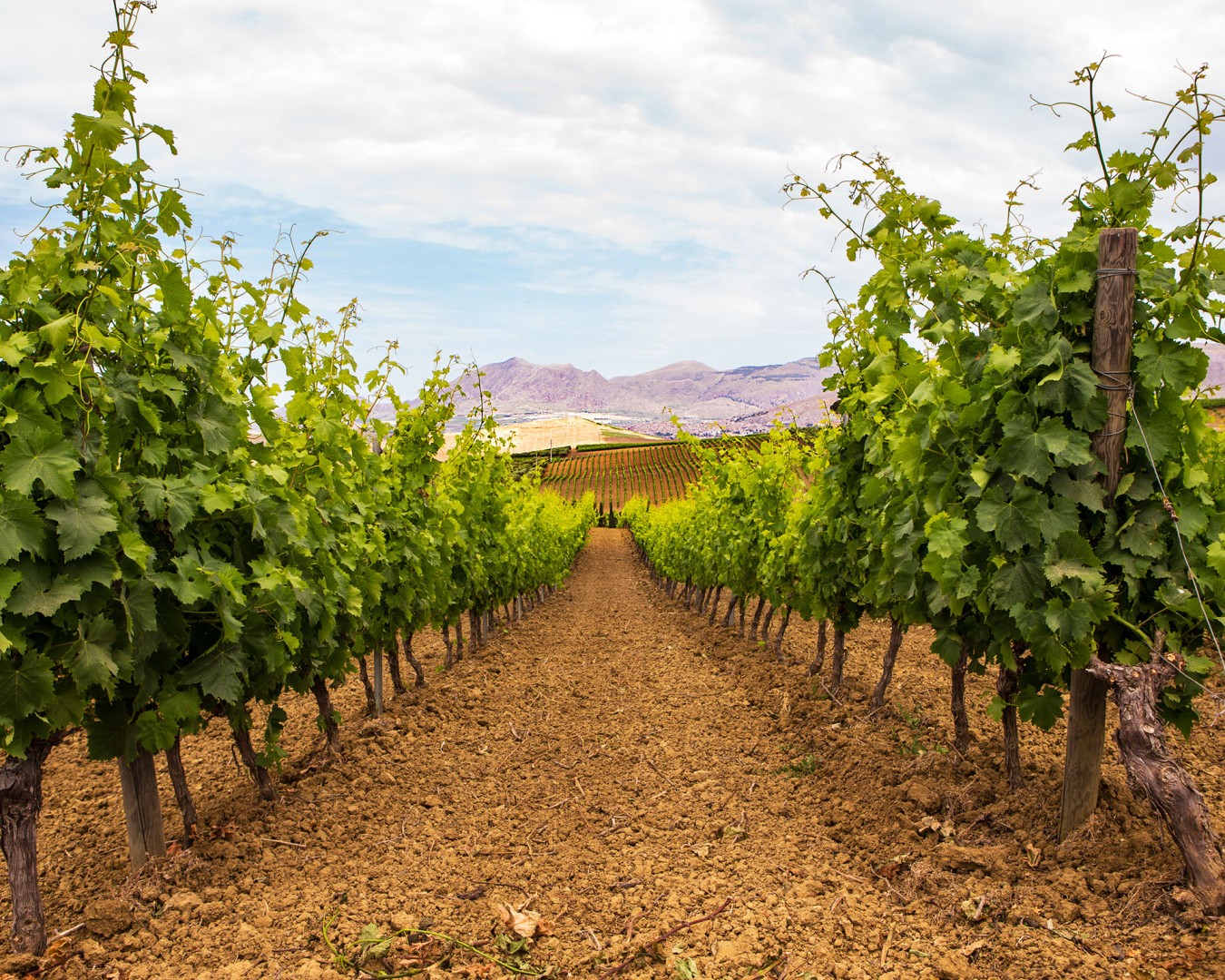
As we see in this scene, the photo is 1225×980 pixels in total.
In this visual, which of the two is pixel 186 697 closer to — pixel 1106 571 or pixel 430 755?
pixel 430 755

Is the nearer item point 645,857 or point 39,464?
point 39,464

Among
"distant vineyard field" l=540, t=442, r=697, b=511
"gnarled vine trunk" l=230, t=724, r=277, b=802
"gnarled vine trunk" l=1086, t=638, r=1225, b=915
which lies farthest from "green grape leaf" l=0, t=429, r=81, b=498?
"distant vineyard field" l=540, t=442, r=697, b=511

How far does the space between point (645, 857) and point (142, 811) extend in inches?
101

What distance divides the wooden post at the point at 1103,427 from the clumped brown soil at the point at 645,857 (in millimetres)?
153

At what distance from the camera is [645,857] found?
4.24 m

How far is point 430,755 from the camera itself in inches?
245

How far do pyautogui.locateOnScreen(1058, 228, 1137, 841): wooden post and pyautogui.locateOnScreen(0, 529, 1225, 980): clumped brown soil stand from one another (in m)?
0.15

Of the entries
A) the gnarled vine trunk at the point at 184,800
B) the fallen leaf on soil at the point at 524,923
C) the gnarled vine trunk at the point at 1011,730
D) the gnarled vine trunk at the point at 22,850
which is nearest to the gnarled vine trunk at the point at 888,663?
the gnarled vine trunk at the point at 1011,730

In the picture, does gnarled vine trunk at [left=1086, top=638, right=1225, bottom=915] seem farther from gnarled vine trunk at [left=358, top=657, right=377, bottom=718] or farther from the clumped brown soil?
gnarled vine trunk at [left=358, top=657, right=377, bottom=718]

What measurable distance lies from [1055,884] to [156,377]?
4.47m

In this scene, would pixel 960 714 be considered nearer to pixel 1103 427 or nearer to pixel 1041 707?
pixel 1041 707

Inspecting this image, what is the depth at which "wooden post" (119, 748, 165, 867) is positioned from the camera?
3.88 m

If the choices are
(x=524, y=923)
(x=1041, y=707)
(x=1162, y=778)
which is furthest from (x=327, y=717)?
(x=1162, y=778)

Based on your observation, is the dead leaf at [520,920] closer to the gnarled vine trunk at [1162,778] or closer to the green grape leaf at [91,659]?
the green grape leaf at [91,659]
